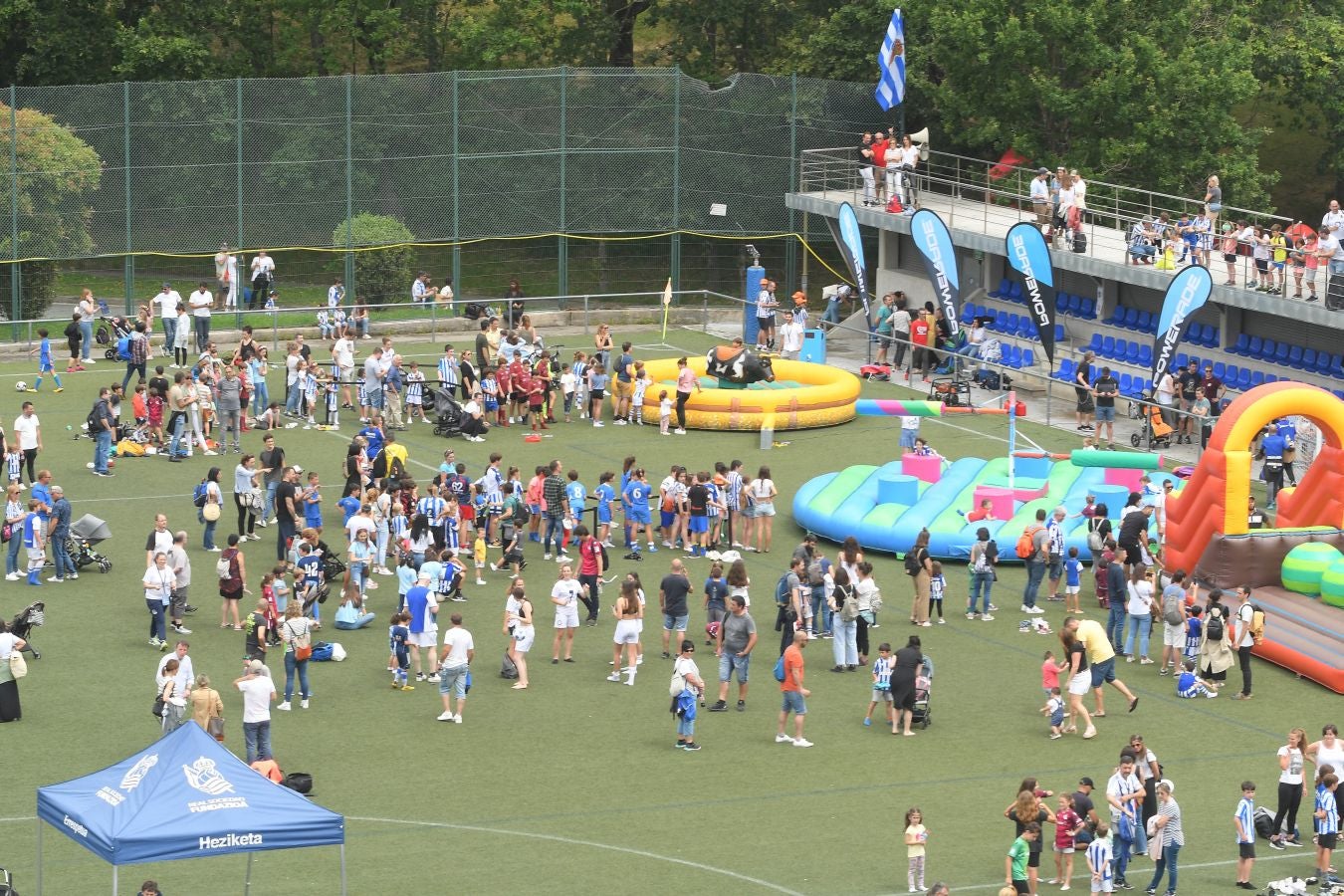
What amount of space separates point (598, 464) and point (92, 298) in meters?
14.3

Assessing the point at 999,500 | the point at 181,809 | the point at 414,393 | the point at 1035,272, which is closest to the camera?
the point at 181,809

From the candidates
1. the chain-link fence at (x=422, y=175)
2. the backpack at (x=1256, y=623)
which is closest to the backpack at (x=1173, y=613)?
the backpack at (x=1256, y=623)

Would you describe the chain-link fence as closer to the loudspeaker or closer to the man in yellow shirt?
the loudspeaker

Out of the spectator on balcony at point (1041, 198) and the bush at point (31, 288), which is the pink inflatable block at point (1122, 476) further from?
the bush at point (31, 288)

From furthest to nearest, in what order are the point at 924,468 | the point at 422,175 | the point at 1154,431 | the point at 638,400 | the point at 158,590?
the point at 422,175 < the point at 638,400 < the point at 1154,431 < the point at 924,468 < the point at 158,590

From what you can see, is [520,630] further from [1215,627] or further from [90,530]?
[1215,627]

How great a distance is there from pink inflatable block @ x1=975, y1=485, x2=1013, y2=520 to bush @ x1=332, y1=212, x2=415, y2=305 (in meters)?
20.0

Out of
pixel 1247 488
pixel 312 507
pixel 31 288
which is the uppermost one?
pixel 31 288

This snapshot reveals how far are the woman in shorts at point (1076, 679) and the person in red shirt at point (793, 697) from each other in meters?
3.21

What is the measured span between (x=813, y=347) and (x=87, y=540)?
1900cm

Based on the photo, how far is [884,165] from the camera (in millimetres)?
52188

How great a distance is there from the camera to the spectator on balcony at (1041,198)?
4797 cm

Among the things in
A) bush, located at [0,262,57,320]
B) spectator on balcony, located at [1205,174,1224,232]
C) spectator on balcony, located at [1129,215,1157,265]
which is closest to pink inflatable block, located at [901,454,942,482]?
spectator on balcony, located at [1129,215,1157,265]

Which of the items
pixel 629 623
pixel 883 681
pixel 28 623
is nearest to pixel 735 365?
pixel 629 623
